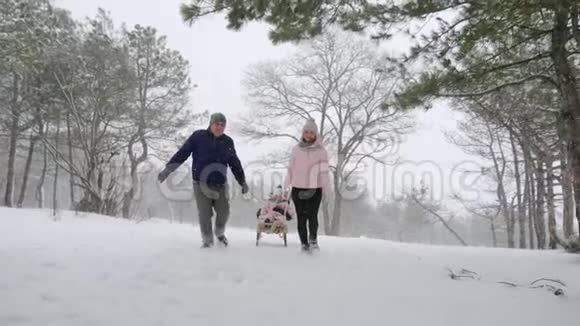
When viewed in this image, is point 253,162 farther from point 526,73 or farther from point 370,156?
point 526,73

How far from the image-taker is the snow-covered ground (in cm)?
206

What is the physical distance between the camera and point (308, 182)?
13.6 ft

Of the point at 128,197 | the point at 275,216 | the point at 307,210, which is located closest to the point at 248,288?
the point at 307,210

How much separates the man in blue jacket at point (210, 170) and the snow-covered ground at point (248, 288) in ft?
1.23

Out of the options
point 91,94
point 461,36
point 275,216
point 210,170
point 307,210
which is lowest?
point 275,216

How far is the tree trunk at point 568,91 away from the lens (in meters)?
3.53

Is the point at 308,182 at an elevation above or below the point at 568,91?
below

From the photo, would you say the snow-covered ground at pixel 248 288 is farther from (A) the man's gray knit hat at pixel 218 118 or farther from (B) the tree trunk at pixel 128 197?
(B) the tree trunk at pixel 128 197

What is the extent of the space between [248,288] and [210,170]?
1740 mm

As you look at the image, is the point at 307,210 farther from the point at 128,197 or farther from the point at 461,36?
the point at 128,197

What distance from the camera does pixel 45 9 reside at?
12.2 m

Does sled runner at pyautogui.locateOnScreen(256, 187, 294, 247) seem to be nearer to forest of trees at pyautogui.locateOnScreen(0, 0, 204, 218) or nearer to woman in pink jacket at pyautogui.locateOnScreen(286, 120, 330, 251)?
woman in pink jacket at pyautogui.locateOnScreen(286, 120, 330, 251)

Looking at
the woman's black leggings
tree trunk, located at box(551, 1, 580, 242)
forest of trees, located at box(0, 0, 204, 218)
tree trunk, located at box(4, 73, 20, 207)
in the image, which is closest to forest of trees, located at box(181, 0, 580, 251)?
tree trunk, located at box(551, 1, 580, 242)

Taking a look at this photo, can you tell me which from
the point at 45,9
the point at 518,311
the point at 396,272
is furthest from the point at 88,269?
the point at 45,9
